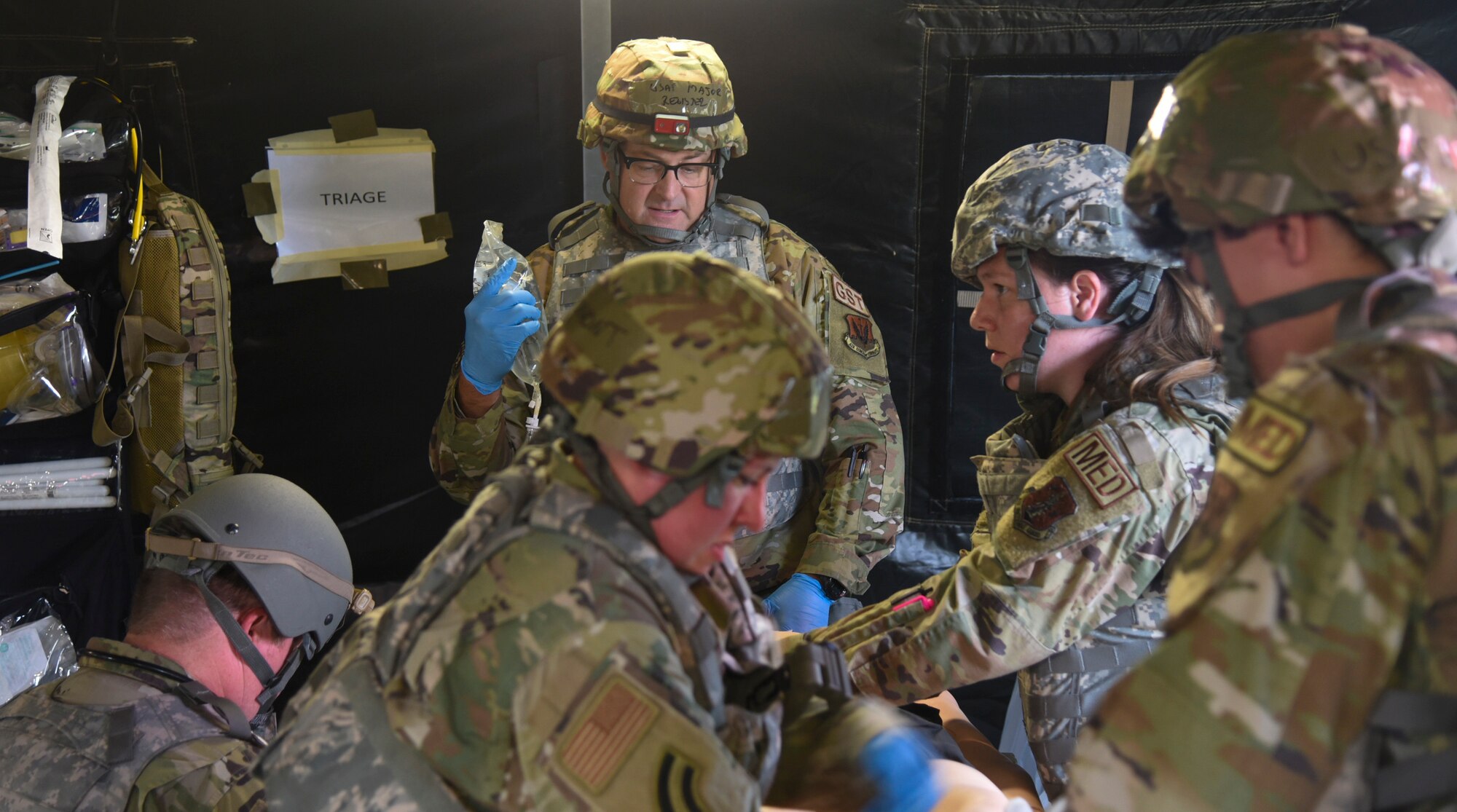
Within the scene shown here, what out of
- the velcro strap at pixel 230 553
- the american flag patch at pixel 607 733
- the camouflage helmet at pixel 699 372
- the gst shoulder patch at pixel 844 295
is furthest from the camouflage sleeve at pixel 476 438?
the american flag patch at pixel 607 733

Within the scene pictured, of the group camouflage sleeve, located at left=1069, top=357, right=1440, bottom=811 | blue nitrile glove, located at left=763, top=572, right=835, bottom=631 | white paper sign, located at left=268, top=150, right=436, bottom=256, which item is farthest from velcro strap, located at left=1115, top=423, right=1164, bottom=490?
white paper sign, located at left=268, top=150, right=436, bottom=256

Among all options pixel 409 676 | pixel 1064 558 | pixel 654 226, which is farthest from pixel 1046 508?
pixel 654 226

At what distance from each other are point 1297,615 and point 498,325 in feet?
7.39

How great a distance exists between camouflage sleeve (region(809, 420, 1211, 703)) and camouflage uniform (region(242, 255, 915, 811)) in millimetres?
766

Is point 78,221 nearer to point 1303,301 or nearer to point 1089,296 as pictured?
point 1089,296

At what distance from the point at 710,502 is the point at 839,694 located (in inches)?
15.2

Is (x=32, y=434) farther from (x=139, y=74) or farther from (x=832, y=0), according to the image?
(x=832, y=0)

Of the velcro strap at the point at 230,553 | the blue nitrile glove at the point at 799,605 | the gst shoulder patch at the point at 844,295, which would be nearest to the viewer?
the velcro strap at the point at 230,553

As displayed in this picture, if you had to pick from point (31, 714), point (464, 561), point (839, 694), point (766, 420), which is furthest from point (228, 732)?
point (766, 420)

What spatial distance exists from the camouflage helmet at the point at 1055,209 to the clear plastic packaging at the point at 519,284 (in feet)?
4.03

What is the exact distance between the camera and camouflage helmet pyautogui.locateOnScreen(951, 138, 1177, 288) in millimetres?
2381

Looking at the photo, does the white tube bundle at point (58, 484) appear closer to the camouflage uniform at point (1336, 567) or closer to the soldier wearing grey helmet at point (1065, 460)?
the soldier wearing grey helmet at point (1065, 460)

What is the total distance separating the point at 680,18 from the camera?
3.94 metres

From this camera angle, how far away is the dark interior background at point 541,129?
3756 mm
